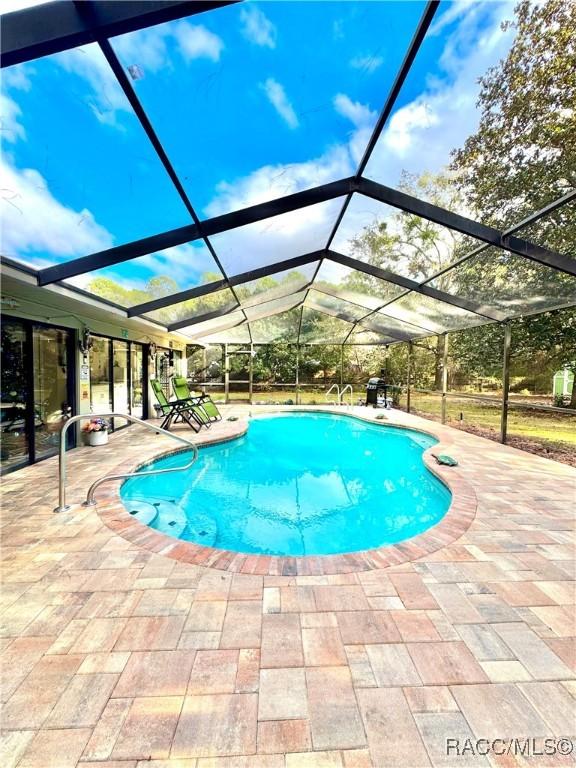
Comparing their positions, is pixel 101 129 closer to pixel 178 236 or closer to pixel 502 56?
pixel 178 236

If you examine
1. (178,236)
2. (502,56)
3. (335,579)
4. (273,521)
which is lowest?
(273,521)

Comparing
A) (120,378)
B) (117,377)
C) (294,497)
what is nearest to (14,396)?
(117,377)

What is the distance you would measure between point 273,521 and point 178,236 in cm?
393

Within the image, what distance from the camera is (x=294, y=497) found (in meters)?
5.29

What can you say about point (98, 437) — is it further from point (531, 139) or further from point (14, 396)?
point (531, 139)

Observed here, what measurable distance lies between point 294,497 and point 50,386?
4534mm

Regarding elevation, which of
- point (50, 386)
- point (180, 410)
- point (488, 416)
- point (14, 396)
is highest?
point (50, 386)

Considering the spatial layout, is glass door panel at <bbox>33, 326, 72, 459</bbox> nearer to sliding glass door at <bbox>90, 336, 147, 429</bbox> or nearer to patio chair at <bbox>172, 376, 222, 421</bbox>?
sliding glass door at <bbox>90, 336, 147, 429</bbox>

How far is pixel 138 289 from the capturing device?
19.8ft

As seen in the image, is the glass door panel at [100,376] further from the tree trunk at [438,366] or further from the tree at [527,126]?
the tree trunk at [438,366]

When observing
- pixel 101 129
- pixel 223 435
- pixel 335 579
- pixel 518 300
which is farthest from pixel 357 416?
pixel 101 129

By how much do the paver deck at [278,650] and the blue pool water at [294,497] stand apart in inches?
40.0

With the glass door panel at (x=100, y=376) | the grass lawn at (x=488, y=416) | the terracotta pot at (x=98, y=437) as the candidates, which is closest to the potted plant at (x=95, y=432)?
Answer: the terracotta pot at (x=98, y=437)

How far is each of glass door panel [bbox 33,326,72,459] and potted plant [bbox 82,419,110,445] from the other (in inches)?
20.9
